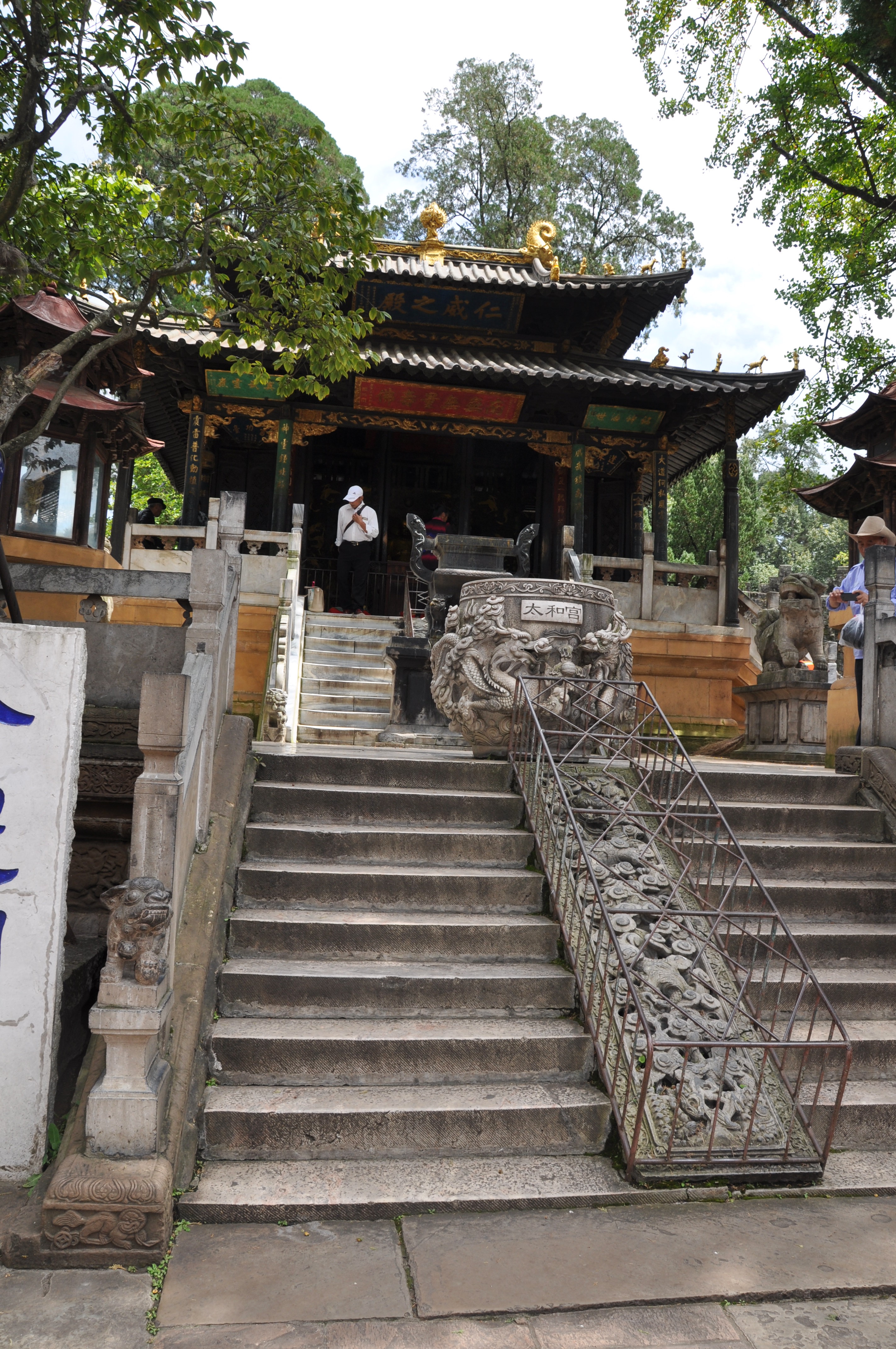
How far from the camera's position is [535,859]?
4.95 meters

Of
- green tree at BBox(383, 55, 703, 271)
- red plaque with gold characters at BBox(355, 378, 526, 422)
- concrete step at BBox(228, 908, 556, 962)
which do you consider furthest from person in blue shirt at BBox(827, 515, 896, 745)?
green tree at BBox(383, 55, 703, 271)

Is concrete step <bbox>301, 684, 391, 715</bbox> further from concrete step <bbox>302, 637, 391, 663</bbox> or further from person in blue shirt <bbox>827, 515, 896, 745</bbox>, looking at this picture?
person in blue shirt <bbox>827, 515, 896, 745</bbox>

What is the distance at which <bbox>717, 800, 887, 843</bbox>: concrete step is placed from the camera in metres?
5.59

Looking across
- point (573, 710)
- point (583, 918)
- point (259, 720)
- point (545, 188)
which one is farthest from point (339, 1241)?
point (545, 188)

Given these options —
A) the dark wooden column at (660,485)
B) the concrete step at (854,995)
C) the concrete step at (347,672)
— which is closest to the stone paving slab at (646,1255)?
the concrete step at (854,995)

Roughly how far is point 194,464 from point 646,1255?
13.7 meters

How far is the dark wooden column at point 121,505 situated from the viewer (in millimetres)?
14359

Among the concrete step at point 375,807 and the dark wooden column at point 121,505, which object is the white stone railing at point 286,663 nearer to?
the concrete step at point 375,807

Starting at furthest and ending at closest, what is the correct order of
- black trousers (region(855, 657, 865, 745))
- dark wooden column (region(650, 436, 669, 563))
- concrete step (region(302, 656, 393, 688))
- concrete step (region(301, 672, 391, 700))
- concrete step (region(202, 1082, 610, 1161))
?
dark wooden column (region(650, 436, 669, 563))
concrete step (region(302, 656, 393, 688))
concrete step (region(301, 672, 391, 700))
black trousers (region(855, 657, 865, 745))
concrete step (region(202, 1082, 610, 1161))

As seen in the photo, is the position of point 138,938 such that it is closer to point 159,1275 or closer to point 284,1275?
point 159,1275

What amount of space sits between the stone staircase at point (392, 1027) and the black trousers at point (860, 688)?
9.11 ft

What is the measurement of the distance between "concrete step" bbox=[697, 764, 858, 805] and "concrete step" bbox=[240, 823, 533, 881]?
165cm

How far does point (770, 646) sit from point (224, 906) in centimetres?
806

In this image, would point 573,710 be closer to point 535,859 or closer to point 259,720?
point 535,859
